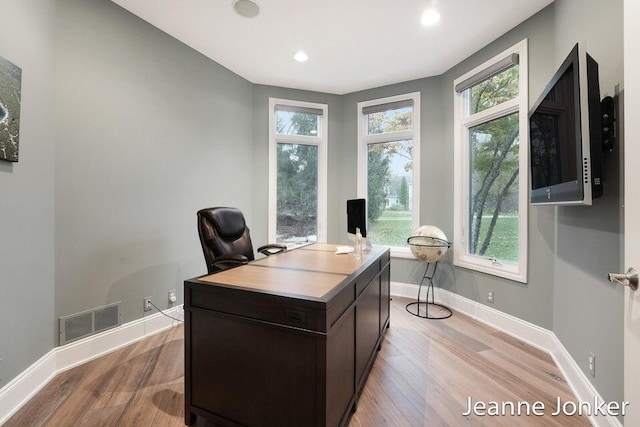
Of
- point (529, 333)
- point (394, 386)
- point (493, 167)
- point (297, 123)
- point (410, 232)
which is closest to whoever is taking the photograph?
point (394, 386)

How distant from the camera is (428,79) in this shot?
143 inches

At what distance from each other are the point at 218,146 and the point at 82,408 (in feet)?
8.52

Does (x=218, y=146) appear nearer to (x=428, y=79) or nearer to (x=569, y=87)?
(x=428, y=79)

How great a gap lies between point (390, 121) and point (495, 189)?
167cm

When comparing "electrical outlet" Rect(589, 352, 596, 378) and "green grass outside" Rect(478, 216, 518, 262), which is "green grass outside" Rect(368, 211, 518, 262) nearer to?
"green grass outside" Rect(478, 216, 518, 262)

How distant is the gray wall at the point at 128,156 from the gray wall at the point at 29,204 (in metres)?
0.09

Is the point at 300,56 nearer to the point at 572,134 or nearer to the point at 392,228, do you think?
the point at 392,228

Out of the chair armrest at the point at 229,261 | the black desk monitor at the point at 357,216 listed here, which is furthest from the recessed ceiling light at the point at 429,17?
the chair armrest at the point at 229,261

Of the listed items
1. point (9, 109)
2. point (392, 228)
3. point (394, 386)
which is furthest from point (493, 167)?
point (9, 109)

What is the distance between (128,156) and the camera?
2.41 m

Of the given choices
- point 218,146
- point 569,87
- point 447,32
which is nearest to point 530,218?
point 569,87

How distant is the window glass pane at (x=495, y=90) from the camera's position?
108 inches

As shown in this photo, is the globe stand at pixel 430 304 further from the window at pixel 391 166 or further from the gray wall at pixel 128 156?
the gray wall at pixel 128 156

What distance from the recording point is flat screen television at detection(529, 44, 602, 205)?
1.39 metres
